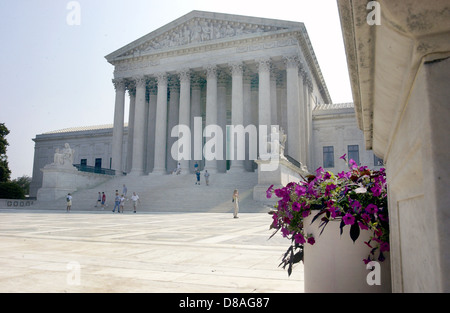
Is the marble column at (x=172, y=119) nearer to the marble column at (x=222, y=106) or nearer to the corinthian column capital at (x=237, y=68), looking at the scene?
the marble column at (x=222, y=106)

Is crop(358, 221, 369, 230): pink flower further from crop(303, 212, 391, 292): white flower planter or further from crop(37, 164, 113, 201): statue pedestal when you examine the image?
crop(37, 164, 113, 201): statue pedestal

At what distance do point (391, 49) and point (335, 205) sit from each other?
1.92m

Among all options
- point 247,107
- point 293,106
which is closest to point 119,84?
point 247,107

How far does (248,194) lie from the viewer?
2945 centimetres

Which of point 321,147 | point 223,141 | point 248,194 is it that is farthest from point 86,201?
point 321,147

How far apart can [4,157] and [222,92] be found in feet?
116

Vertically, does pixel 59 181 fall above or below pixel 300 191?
above

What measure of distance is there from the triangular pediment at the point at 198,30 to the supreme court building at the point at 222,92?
12 centimetres

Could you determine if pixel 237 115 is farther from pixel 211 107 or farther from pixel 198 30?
pixel 198 30

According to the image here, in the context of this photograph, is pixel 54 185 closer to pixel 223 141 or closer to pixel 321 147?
pixel 223 141

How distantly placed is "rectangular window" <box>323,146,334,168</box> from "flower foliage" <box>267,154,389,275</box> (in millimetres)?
43161

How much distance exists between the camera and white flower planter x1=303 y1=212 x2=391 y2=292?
2.95 m

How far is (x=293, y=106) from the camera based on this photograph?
37.2 m
